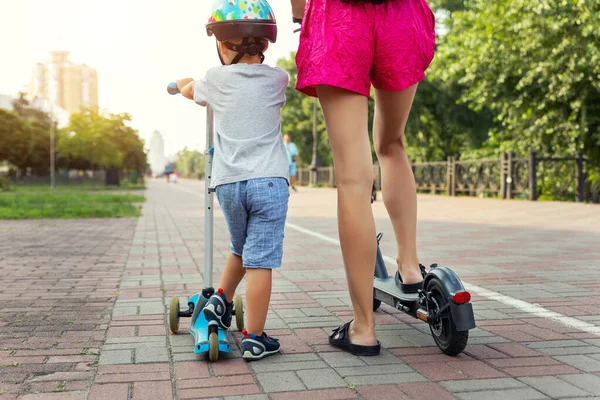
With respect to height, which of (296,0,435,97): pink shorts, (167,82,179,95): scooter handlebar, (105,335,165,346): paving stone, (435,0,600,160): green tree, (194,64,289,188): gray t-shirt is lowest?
(105,335,165,346): paving stone

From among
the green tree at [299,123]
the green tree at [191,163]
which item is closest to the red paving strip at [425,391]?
the green tree at [299,123]

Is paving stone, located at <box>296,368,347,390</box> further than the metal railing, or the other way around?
the metal railing

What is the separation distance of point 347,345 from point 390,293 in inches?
20.2

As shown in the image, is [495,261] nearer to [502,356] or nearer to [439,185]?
[502,356]

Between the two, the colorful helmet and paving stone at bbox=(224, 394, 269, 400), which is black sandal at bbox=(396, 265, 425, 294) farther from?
the colorful helmet

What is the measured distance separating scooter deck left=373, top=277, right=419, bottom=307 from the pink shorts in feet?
3.25

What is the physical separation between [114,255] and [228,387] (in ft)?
15.1

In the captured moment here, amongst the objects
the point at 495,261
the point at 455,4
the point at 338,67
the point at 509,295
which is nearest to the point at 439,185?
the point at 455,4

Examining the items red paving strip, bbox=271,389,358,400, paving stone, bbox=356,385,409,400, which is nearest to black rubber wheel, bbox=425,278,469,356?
paving stone, bbox=356,385,409,400

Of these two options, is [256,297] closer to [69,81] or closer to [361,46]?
[361,46]

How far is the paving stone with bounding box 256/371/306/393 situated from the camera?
255cm

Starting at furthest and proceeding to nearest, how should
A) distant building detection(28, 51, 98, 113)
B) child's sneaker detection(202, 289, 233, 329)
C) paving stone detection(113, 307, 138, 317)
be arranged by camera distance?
distant building detection(28, 51, 98, 113), paving stone detection(113, 307, 138, 317), child's sneaker detection(202, 289, 233, 329)

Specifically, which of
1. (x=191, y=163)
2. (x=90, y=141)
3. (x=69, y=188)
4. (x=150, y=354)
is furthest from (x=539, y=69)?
(x=191, y=163)

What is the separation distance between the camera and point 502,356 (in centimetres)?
296
